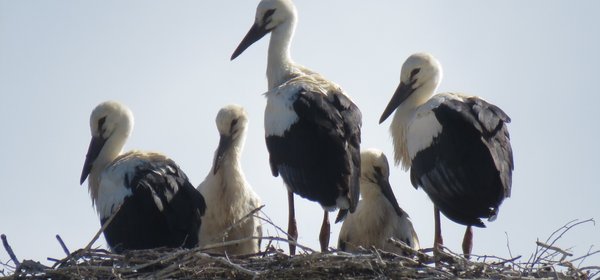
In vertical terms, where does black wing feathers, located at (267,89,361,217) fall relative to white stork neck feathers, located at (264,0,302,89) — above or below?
below

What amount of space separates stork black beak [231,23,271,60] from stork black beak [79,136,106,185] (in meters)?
1.05

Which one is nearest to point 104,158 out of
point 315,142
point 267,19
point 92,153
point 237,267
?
point 92,153

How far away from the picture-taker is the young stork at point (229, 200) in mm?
10039

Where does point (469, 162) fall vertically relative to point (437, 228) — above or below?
above

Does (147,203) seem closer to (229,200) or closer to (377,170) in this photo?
(229,200)

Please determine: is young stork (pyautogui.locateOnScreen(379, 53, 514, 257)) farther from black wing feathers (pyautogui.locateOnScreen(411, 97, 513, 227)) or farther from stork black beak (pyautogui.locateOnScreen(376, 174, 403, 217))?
stork black beak (pyautogui.locateOnScreen(376, 174, 403, 217))

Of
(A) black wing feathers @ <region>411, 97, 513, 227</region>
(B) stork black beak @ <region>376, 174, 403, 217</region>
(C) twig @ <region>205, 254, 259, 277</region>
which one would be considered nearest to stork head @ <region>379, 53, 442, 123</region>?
(B) stork black beak @ <region>376, 174, 403, 217</region>

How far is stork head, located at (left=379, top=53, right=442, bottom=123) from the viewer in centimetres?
1033

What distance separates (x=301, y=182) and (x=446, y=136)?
87cm

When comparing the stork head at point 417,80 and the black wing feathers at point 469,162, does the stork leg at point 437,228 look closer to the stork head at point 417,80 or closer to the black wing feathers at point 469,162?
the black wing feathers at point 469,162

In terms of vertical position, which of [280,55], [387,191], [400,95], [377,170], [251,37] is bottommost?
[387,191]

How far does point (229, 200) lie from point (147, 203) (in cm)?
77

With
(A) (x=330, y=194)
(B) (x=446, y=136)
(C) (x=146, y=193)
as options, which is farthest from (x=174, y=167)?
(B) (x=446, y=136)

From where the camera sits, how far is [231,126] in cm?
1041
